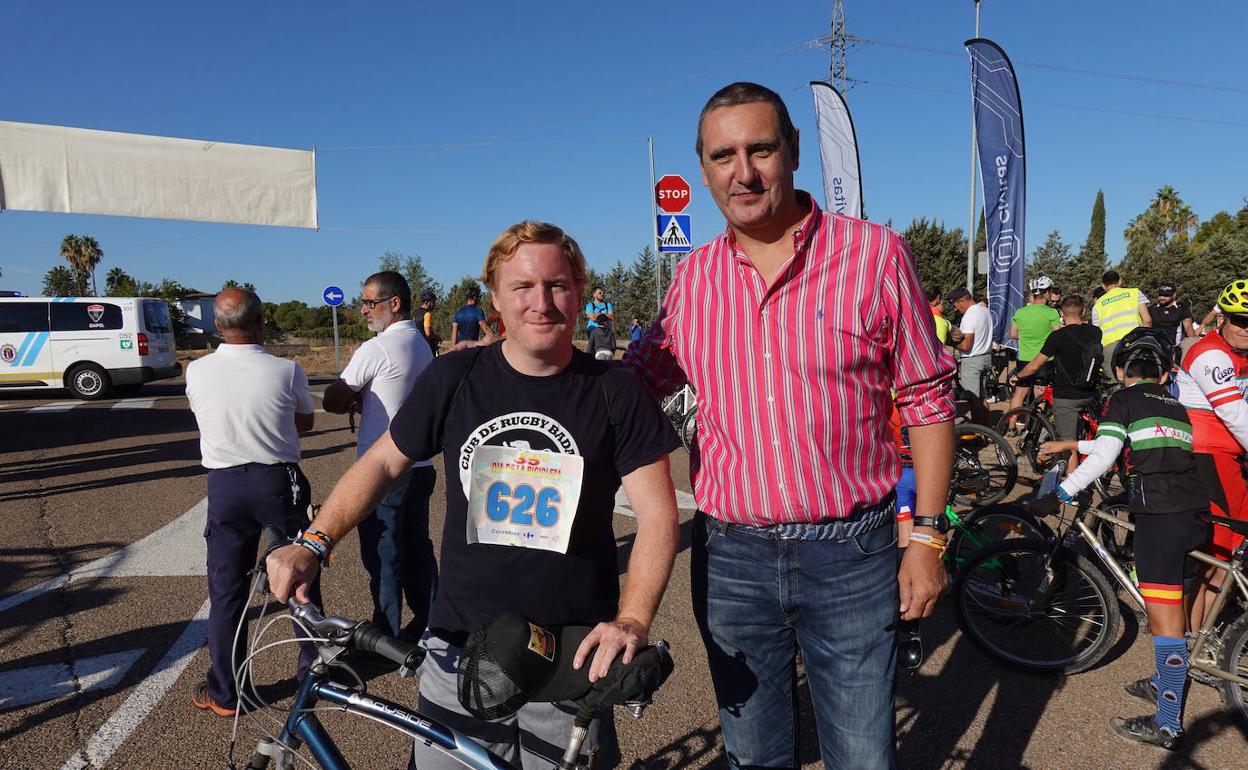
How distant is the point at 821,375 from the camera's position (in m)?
1.79

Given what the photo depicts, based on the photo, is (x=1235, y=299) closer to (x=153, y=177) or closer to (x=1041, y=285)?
(x=153, y=177)

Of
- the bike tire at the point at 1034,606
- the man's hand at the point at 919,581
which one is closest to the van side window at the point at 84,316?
the bike tire at the point at 1034,606

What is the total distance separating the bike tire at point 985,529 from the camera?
4.25 m

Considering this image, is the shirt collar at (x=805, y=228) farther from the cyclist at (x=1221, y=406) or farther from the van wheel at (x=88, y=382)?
the van wheel at (x=88, y=382)

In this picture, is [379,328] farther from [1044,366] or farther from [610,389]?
[1044,366]

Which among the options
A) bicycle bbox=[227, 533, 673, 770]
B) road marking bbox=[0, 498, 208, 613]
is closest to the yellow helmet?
bicycle bbox=[227, 533, 673, 770]

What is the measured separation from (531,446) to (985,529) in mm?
3466

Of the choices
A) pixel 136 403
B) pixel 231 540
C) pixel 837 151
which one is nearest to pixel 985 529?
pixel 231 540

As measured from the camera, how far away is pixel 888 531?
1880 mm

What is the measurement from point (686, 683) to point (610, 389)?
2365 mm

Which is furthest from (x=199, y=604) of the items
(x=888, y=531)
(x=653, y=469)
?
(x=888, y=531)

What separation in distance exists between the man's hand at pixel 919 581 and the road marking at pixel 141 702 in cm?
314

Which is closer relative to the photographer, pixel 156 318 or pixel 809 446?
pixel 809 446

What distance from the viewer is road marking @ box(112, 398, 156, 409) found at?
14.6 m
